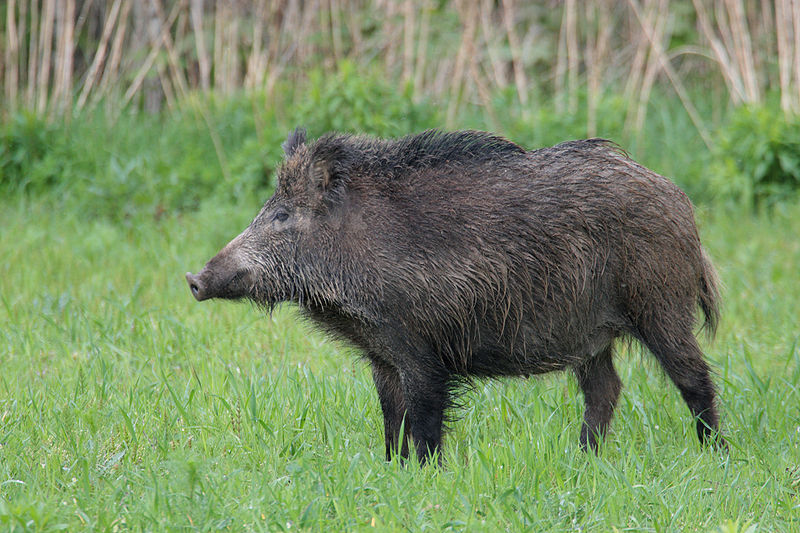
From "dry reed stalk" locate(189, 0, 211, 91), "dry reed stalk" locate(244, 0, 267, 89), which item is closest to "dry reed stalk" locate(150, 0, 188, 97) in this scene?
"dry reed stalk" locate(189, 0, 211, 91)

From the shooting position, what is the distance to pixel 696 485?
3.55 m

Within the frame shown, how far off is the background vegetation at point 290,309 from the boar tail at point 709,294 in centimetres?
37

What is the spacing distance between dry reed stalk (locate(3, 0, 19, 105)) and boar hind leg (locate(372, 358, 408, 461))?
6.38 metres

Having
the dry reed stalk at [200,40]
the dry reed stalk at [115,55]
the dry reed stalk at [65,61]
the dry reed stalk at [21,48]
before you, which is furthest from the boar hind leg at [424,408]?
the dry reed stalk at [21,48]

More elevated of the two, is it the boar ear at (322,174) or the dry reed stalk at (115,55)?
the boar ear at (322,174)

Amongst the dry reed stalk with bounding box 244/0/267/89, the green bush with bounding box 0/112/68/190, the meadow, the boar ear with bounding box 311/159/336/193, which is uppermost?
the boar ear with bounding box 311/159/336/193

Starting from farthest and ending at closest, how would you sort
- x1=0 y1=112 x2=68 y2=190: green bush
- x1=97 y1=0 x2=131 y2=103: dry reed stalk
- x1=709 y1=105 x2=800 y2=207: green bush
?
x1=97 y1=0 x2=131 y2=103: dry reed stalk < x1=0 y1=112 x2=68 y2=190: green bush < x1=709 y1=105 x2=800 y2=207: green bush

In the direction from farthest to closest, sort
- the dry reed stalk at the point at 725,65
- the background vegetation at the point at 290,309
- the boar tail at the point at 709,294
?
the dry reed stalk at the point at 725,65, the boar tail at the point at 709,294, the background vegetation at the point at 290,309

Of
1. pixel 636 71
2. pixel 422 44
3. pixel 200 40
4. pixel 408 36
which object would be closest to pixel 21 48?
pixel 200 40

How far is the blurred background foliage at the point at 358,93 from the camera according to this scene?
25.9 ft

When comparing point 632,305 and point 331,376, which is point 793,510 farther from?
point 331,376

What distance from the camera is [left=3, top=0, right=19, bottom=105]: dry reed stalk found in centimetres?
867

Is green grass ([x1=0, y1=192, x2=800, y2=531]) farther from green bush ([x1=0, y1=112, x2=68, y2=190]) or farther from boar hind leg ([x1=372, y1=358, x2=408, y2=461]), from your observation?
green bush ([x1=0, y1=112, x2=68, y2=190])

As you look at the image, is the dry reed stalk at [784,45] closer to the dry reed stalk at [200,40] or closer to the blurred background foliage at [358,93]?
the blurred background foliage at [358,93]
